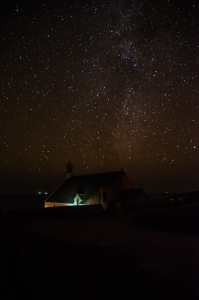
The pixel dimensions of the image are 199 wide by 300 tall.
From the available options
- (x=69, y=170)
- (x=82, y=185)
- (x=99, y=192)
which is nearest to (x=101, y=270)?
(x=99, y=192)

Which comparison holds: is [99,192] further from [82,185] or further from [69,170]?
[69,170]

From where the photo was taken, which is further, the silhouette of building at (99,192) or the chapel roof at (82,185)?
the chapel roof at (82,185)

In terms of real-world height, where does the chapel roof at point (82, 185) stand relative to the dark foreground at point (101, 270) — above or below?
above

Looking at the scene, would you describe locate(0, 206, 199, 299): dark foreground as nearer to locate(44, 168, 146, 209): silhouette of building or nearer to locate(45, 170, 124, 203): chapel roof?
locate(44, 168, 146, 209): silhouette of building

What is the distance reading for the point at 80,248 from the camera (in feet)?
44.2

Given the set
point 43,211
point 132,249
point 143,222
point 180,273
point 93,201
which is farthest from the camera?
point 93,201

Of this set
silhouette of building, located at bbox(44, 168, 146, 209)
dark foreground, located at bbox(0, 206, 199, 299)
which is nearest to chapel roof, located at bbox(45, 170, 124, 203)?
silhouette of building, located at bbox(44, 168, 146, 209)

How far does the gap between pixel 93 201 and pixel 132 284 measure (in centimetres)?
4231

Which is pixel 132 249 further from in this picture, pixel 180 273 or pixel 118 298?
pixel 118 298

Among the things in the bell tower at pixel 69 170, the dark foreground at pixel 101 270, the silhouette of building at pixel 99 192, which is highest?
the bell tower at pixel 69 170

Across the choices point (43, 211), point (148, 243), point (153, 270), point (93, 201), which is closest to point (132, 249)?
point (148, 243)

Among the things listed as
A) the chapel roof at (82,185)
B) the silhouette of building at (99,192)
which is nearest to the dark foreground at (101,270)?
the silhouette of building at (99,192)

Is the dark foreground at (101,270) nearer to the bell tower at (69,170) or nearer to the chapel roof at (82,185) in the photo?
the chapel roof at (82,185)

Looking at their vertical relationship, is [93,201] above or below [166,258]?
above
